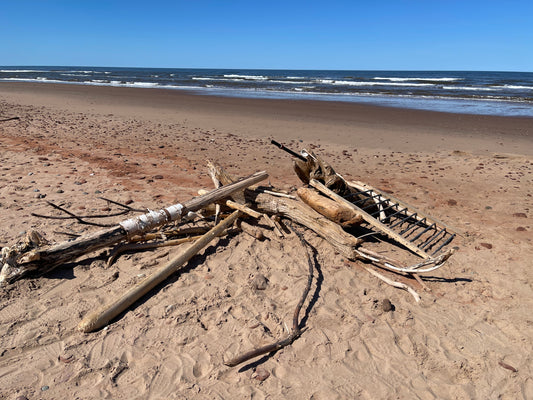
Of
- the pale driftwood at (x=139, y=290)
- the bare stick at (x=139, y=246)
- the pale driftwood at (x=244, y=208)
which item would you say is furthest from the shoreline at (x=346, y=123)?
the pale driftwood at (x=139, y=290)

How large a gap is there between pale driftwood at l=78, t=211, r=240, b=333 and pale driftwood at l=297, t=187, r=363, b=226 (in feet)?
3.92

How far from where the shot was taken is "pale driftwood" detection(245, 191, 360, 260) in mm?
4223

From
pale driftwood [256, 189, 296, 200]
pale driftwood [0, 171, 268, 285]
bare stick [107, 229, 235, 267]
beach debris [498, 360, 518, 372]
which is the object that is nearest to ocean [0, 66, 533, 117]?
pale driftwood [256, 189, 296, 200]

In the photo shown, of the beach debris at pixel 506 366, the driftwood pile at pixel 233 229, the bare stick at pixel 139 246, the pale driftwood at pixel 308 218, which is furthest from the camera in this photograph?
the pale driftwood at pixel 308 218

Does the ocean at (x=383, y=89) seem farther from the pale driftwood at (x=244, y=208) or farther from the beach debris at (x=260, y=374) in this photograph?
the beach debris at (x=260, y=374)

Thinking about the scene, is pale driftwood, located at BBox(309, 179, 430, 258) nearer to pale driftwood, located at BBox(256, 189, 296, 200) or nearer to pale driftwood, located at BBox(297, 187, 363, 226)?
pale driftwood, located at BBox(297, 187, 363, 226)

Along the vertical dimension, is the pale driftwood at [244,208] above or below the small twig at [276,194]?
below

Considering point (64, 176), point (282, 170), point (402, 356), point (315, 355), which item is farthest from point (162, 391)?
point (282, 170)

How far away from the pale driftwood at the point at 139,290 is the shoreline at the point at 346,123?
311 inches

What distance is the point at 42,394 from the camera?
2.47 m

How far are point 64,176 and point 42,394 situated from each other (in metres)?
5.15

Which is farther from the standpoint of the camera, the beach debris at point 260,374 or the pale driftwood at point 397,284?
the pale driftwood at point 397,284

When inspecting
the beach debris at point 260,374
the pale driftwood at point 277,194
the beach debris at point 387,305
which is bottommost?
the beach debris at point 260,374

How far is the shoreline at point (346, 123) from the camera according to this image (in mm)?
11367
